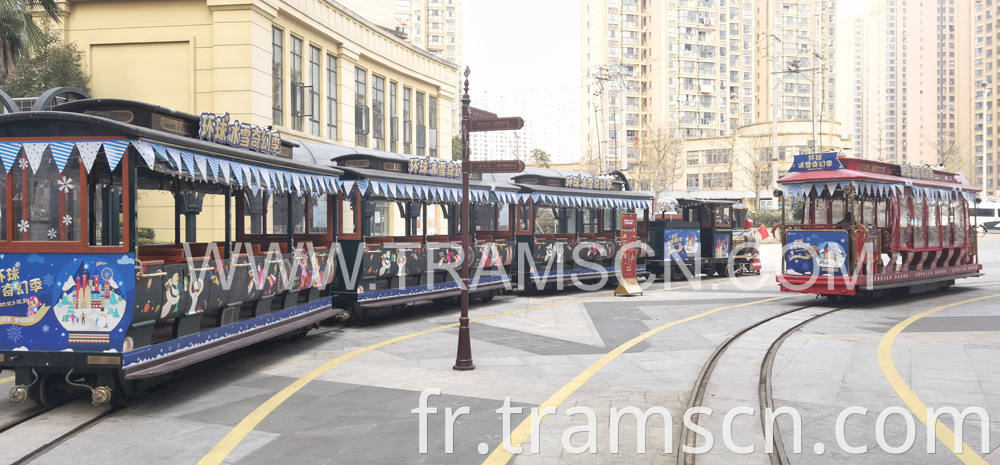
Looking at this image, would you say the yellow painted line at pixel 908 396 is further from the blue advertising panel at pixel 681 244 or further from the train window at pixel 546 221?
the blue advertising panel at pixel 681 244

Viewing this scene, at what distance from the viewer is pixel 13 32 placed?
55.5 feet

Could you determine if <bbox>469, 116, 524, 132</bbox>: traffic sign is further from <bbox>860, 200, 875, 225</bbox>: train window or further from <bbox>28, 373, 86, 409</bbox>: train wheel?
<bbox>860, 200, 875, 225</bbox>: train window

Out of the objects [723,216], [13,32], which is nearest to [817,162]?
[723,216]

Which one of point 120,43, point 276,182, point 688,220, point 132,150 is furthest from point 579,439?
point 120,43

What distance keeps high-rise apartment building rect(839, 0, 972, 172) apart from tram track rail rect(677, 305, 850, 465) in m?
119

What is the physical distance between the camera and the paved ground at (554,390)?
271 inches

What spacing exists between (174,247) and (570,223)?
13.7 meters

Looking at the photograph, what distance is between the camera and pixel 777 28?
9394cm

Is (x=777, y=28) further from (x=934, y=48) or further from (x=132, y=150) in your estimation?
(x=132, y=150)

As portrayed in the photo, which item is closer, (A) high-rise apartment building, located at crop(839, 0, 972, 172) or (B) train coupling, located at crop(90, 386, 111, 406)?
(B) train coupling, located at crop(90, 386, 111, 406)

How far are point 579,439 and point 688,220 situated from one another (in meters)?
21.3

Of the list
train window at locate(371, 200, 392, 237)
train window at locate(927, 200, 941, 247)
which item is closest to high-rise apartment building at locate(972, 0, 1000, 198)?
train window at locate(927, 200, 941, 247)

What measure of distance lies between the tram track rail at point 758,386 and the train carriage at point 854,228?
201 cm

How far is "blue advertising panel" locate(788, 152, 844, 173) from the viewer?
17.8 meters
